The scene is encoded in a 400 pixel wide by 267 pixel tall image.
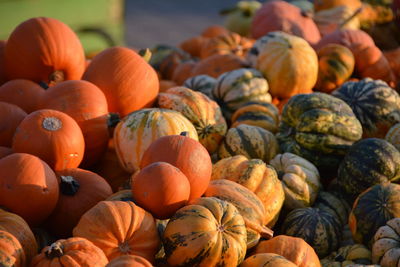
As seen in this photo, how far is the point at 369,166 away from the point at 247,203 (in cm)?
87

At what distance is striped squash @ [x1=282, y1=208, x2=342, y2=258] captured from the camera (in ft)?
9.16

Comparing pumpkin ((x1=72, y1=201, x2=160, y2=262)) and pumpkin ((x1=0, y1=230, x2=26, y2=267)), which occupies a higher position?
pumpkin ((x1=0, y1=230, x2=26, y2=267))

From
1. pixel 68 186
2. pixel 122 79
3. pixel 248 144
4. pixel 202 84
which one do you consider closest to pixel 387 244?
pixel 248 144

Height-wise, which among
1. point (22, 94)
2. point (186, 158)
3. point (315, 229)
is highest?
point (186, 158)

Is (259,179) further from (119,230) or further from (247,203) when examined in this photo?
(119,230)

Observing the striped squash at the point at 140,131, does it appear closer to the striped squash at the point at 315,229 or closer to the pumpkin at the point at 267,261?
the striped squash at the point at 315,229

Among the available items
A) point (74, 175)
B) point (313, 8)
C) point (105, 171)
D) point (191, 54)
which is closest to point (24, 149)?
point (74, 175)

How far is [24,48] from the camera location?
334 centimetres

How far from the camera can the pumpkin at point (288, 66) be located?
13.1 ft

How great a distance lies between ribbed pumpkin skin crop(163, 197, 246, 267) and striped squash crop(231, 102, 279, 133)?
1430mm

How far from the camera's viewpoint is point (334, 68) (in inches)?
166

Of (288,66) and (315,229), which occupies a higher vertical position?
Answer: (288,66)

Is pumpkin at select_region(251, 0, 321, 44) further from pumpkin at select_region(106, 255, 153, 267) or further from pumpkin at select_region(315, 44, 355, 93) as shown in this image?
pumpkin at select_region(106, 255, 153, 267)

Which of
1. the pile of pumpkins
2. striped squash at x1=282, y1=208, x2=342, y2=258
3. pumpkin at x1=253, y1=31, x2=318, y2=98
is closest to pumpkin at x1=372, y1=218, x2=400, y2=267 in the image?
the pile of pumpkins
